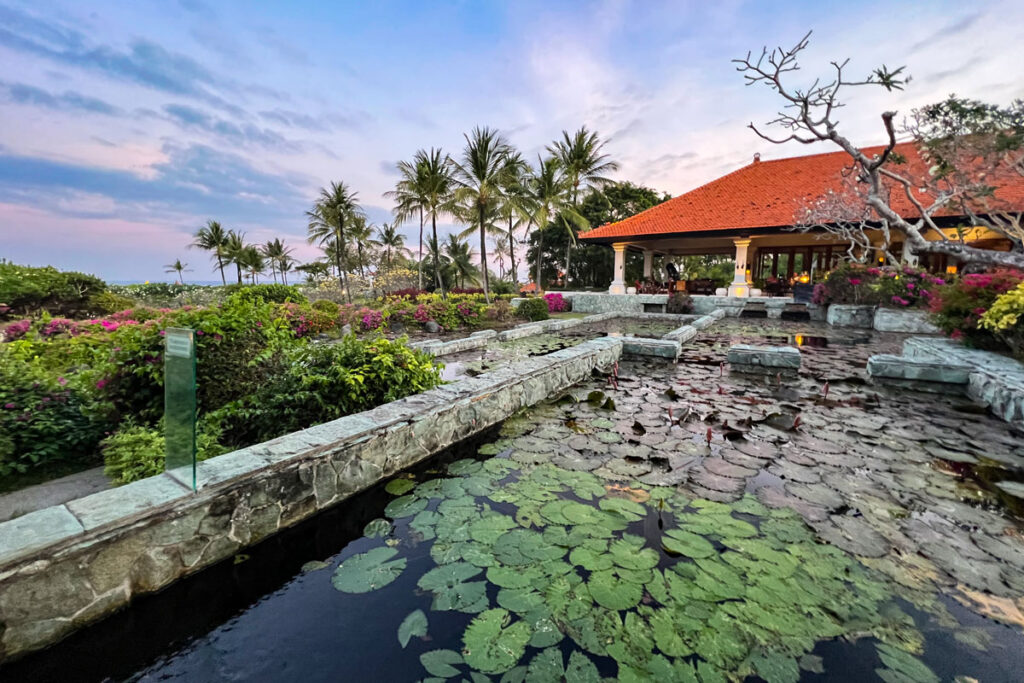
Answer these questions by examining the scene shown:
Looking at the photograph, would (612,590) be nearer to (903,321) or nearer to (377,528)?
(377,528)

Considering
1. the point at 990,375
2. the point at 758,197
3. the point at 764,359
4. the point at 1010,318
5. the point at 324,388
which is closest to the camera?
the point at 324,388

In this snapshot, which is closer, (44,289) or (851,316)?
(44,289)

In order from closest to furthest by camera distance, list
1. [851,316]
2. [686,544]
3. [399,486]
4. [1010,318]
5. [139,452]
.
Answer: [686,544] < [139,452] < [399,486] < [1010,318] < [851,316]

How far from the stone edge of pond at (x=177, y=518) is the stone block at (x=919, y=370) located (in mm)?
5854

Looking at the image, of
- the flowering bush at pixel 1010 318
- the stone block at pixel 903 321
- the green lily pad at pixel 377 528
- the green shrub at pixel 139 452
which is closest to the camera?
the green lily pad at pixel 377 528

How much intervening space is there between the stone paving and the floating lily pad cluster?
1.10 feet

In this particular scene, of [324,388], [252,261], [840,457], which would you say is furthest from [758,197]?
[252,261]

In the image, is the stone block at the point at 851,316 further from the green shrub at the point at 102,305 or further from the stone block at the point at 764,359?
the green shrub at the point at 102,305

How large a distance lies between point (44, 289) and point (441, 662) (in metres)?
16.3

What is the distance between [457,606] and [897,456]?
3650mm

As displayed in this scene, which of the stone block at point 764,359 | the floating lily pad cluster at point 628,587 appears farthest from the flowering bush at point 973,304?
the floating lily pad cluster at point 628,587

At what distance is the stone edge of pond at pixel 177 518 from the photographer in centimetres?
156

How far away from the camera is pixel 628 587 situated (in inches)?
75.2

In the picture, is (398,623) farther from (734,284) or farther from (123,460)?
(734,284)
